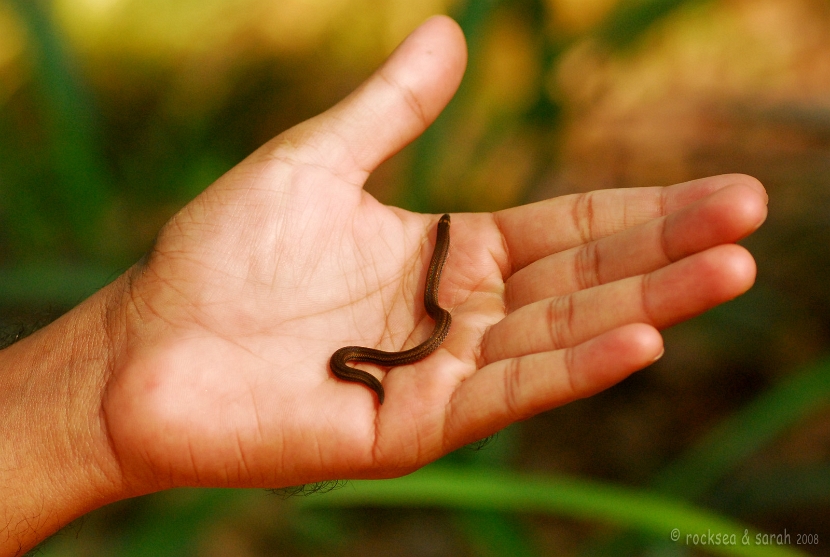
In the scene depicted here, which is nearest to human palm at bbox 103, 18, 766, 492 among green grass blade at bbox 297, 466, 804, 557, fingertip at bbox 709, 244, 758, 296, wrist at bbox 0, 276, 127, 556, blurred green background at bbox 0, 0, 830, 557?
fingertip at bbox 709, 244, 758, 296

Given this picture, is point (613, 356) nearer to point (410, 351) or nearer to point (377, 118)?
point (410, 351)

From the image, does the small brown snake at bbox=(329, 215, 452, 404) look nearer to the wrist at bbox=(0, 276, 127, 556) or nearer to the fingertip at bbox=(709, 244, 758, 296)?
the wrist at bbox=(0, 276, 127, 556)

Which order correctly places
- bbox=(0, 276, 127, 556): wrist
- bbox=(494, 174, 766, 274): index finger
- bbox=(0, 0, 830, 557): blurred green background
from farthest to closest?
1. bbox=(0, 0, 830, 557): blurred green background
2. bbox=(494, 174, 766, 274): index finger
3. bbox=(0, 276, 127, 556): wrist

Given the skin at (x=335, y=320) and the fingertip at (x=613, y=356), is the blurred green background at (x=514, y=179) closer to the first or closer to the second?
the skin at (x=335, y=320)

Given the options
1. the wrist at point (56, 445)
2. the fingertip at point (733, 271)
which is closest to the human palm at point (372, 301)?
the fingertip at point (733, 271)

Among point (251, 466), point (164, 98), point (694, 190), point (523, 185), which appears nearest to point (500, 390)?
point (251, 466)
